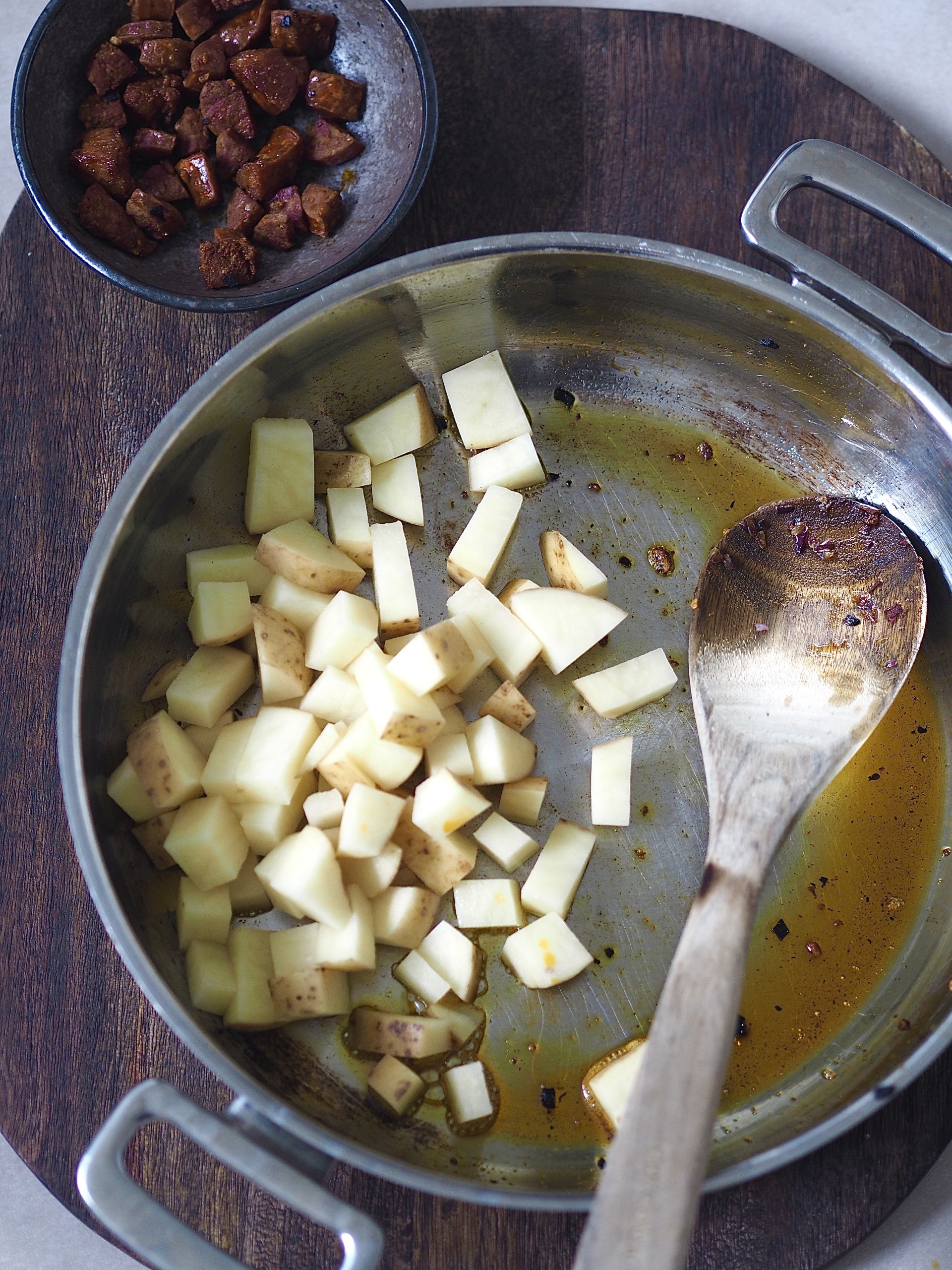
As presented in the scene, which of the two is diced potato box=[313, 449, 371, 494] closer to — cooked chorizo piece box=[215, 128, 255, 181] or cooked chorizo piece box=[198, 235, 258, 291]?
cooked chorizo piece box=[198, 235, 258, 291]

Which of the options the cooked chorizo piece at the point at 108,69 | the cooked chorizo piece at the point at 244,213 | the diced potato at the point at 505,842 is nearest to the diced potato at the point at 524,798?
the diced potato at the point at 505,842

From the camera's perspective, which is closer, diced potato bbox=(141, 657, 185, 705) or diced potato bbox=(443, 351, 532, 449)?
diced potato bbox=(141, 657, 185, 705)

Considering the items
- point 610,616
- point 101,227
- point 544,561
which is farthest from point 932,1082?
point 101,227

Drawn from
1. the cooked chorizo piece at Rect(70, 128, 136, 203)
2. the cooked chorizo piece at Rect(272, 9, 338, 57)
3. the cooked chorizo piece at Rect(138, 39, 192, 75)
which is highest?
the cooked chorizo piece at Rect(272, 9, 338, 57)

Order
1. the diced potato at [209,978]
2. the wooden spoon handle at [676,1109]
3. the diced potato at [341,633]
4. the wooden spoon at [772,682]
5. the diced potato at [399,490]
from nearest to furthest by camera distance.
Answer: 1. the wooden spoon handle at [676,1109]
2. the wooden spoon at [772,682]
3. the diced potato at [209,978]
4. the diced potato at [341,633]
5. the diced potato at [399,490]

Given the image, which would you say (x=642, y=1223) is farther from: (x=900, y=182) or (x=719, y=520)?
(x=900, y=182)

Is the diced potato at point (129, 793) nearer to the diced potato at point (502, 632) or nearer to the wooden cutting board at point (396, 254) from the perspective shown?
the wooden cutting board at point (396, 254)

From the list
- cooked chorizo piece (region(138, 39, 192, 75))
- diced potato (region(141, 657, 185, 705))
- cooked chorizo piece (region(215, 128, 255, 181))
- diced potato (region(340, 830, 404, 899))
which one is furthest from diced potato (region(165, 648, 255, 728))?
cooked chorizo piece (region(138, 39, 192, 75))
